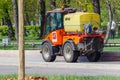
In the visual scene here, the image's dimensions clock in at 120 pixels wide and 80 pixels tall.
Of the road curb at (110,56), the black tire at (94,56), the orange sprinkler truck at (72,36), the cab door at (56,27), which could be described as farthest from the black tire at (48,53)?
the road curb at (110,56)

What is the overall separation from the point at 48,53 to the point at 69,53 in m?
1.57

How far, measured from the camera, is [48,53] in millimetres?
23516

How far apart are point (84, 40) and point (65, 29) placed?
4.36 feet

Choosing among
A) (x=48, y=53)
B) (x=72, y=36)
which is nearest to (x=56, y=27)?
(x=72, y=36)

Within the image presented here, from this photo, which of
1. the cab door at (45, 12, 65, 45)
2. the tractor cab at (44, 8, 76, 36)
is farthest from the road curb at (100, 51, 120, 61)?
the tractor cab at (44, 8, 76, 36)

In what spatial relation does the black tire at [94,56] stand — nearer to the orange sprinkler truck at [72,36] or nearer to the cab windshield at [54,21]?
the orange sprinkler truck at [72,36]

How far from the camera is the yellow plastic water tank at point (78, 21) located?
73.1 ft

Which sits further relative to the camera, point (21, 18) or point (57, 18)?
point (57, 18)

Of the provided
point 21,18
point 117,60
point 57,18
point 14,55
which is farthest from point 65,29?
point 21,18

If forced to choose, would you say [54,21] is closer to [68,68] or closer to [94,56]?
[94,56]

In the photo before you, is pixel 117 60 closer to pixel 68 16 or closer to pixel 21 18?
pixel 68 16

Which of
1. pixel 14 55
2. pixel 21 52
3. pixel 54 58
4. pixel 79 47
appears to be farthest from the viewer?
pixel 14 55

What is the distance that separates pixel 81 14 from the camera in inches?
877

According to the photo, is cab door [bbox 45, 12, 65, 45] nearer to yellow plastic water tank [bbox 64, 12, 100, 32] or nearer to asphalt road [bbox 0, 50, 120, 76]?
yellow plastic water tank [bbox 64, 12, 100, 32]
